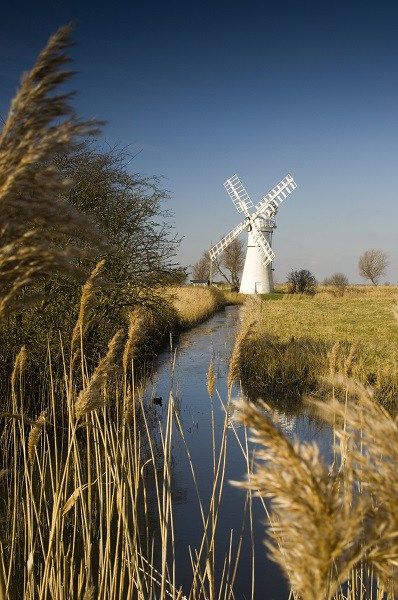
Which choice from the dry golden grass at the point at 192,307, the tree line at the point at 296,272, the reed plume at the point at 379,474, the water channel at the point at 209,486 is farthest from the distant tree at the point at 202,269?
the reed plume at the point at 379,474

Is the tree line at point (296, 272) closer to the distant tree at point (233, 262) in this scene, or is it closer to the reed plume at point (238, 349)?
the distant tree at point (233, 262)

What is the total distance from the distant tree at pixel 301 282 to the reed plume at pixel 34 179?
57.2m

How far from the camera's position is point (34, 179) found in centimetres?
139

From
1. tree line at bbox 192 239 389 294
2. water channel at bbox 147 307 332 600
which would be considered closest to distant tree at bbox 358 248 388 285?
tree line at bbox 192 239 389 294

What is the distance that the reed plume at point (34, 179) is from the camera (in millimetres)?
1277

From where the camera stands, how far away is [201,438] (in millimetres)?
9609

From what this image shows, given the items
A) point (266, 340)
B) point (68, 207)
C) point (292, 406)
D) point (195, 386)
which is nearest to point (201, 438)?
point (292, 406)

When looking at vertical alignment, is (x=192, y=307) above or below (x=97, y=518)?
above

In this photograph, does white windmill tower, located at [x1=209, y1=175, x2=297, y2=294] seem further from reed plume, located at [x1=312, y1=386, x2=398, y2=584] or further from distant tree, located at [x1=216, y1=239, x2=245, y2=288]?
reed plume, located at [x1=312, y1=386, x2=398, y2=584]

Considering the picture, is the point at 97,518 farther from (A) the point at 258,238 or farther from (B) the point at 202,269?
(B) the point at 202,269

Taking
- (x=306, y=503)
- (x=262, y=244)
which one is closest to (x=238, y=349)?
(x=306, y=503)

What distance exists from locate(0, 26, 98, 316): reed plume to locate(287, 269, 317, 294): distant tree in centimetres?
5725

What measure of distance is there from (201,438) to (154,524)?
3.09 metres

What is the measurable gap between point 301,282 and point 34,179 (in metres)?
58.3
